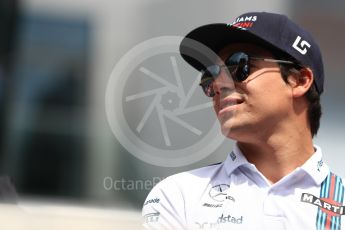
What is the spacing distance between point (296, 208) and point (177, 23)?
39.5 inches

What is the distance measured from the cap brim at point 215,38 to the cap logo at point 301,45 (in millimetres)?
68

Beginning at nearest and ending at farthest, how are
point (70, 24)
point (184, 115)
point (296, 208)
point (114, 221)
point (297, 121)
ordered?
point (114, 221) < point (296, 208) < point (297, 121) < point (184, 115) < point (70, 24)

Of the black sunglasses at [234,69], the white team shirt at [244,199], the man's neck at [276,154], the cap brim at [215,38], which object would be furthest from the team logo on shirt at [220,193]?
the cap brim at [215,38]

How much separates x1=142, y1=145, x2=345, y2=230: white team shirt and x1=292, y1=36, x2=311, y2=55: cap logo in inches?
10.4

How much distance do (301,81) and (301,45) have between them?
0.29 ft

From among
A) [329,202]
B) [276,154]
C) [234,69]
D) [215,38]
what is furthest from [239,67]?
[329,202]

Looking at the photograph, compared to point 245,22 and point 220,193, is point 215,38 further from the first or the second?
point 220,193

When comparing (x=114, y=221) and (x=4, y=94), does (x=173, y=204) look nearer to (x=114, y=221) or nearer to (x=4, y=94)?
(x=114, y=221)

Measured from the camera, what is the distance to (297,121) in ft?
5.51

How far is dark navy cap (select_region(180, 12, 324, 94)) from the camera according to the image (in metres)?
1.64

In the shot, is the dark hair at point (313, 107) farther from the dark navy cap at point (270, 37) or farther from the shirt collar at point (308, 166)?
the shirt collar at point (308, 166)

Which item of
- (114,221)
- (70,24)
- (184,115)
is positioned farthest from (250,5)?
(114,221)

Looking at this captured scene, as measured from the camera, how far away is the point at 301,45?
1.67m

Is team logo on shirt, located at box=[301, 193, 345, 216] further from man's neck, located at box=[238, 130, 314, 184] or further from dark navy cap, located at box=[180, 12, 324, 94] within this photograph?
dark navy cap, located at box=[180, 12, 324, 94]
